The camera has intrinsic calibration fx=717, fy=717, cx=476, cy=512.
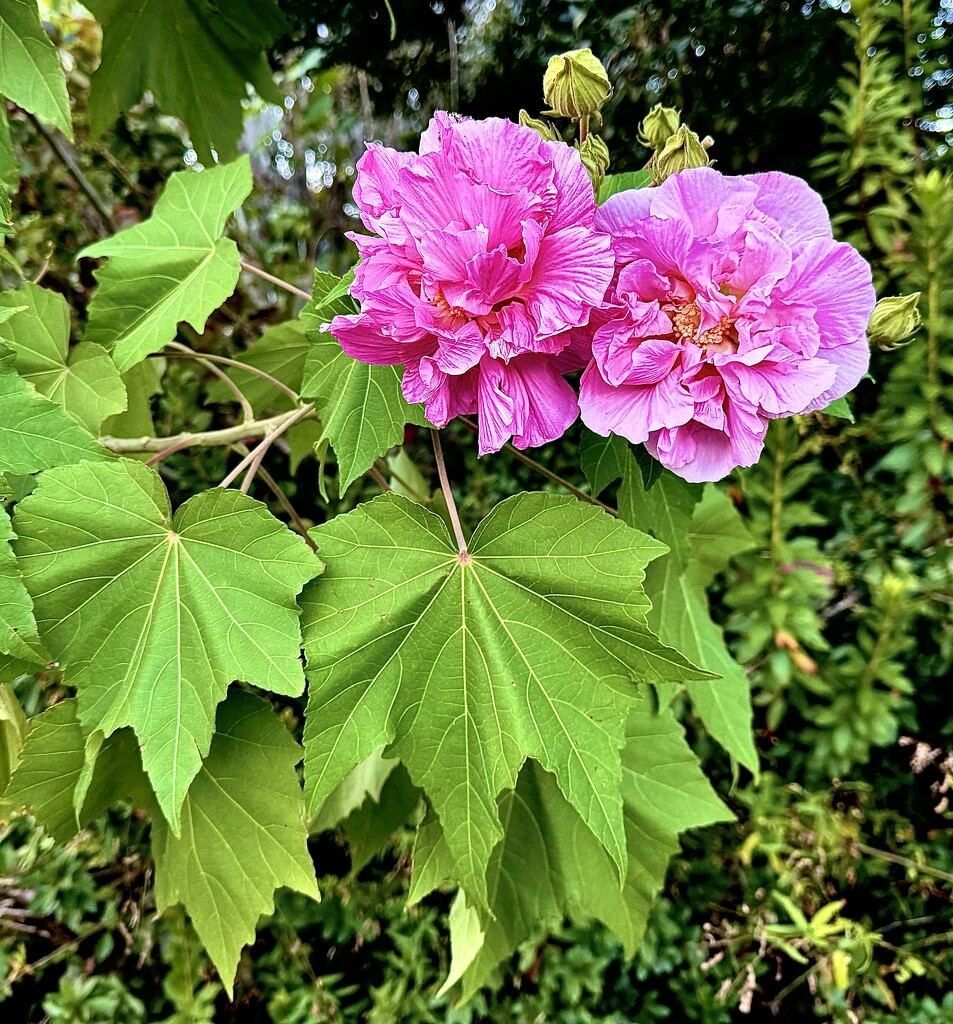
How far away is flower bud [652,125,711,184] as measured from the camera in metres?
0.41

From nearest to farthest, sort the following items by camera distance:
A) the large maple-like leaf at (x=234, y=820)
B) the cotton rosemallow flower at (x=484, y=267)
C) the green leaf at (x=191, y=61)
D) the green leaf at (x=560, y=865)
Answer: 1. the cotton rosemallow flower at (x=484, y=267)
2. the large maple-like leaf at (x=234, y=820)
3. the green leaf at (x=560, y=865)
4. the green leaf at (x=191, y=61)

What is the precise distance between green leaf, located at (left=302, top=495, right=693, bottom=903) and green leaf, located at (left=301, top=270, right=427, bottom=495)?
39 millimetres

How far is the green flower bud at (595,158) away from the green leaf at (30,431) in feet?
1.17

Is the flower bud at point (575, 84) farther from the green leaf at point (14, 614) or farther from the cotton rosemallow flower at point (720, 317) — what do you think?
the green leaf at point (14, 614)

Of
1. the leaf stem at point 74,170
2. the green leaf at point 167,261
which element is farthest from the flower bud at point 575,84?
the leaf stem at point 74,170

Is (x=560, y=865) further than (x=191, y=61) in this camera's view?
No

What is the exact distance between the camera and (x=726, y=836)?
1.10 m

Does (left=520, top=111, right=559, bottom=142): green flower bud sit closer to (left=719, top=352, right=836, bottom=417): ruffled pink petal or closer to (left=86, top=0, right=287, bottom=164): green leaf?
(left=719, top=352, right=836, bottom=417): ruffled pink petal

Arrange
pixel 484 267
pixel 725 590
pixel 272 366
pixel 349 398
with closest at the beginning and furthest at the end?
pixel 484 267 → pixel 349 398 → pixel 272 366 → pixel 725 590

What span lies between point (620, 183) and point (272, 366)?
15.4 inches

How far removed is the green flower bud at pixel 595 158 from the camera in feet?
1.40

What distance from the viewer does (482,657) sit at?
18.5 inches

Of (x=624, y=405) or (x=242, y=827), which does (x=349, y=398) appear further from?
(x=242, y=827)

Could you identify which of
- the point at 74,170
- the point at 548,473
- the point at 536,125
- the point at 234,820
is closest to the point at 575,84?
the point at 536,125
